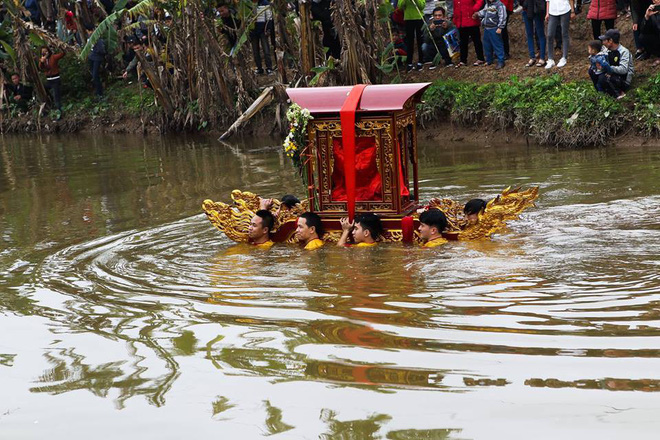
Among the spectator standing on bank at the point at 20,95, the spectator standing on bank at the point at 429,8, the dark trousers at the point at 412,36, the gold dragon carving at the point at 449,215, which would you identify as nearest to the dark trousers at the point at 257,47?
the dark trousers at the point at 412,36

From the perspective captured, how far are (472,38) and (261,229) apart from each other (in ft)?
34.0

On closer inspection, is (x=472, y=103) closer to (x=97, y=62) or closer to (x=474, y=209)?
(x=474, y=209)

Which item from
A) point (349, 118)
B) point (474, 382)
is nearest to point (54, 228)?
point (349, 118)

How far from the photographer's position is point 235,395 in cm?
559

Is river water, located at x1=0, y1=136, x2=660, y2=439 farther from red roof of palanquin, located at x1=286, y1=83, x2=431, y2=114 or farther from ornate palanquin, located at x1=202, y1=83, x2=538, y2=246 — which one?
red roof of palanquin, located at x1=286, y1=83, x2=431, y2=114

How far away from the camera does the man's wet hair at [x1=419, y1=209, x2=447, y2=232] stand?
9.61 meters

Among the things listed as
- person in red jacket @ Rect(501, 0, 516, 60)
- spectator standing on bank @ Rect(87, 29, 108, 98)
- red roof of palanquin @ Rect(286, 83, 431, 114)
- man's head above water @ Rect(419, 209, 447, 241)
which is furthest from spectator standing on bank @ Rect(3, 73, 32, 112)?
man's head above water @ Rect(419, 209, 447, 241)

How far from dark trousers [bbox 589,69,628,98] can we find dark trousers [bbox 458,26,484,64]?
12.1 feet

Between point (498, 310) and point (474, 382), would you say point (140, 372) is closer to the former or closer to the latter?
point (474, 382)

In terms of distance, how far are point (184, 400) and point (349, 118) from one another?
188 inches

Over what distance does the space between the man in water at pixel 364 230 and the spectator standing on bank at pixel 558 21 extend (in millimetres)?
8746

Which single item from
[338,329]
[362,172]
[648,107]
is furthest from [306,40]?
[338,329]

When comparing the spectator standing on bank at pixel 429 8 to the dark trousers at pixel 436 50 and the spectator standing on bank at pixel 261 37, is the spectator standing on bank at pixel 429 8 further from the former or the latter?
the spectator standing on bank at pixel 261 37

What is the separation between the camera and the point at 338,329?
22.2ft
